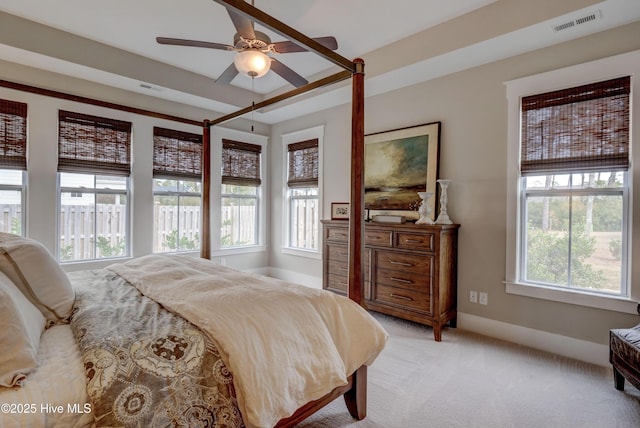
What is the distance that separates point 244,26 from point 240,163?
3.29 m

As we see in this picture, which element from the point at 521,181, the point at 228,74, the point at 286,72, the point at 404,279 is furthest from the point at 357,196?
the point at 521,181

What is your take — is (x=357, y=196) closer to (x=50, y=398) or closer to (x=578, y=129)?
(x=50, y=398)

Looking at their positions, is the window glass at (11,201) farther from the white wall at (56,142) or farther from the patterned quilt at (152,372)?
the patterned quilt at (152,372)

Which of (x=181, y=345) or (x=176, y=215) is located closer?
(x=181, y=345)

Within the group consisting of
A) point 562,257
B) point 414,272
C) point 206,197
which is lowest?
point 414,272

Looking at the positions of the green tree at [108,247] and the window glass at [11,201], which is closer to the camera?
the window glass at [11,201]

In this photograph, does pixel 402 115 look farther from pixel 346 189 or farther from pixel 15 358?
pixel 15 358

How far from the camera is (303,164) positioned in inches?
202

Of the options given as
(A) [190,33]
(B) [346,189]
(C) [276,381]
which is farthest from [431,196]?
(A) [190,33]

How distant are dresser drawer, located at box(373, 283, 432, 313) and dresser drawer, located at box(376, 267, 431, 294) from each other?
0.04 m

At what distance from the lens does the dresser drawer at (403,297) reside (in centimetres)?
316

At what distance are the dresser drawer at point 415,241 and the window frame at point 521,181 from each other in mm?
754

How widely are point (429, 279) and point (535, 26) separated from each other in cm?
237

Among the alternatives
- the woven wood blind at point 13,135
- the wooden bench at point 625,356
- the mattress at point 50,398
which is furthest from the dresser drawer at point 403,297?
the woven wood blind at point 13,135
